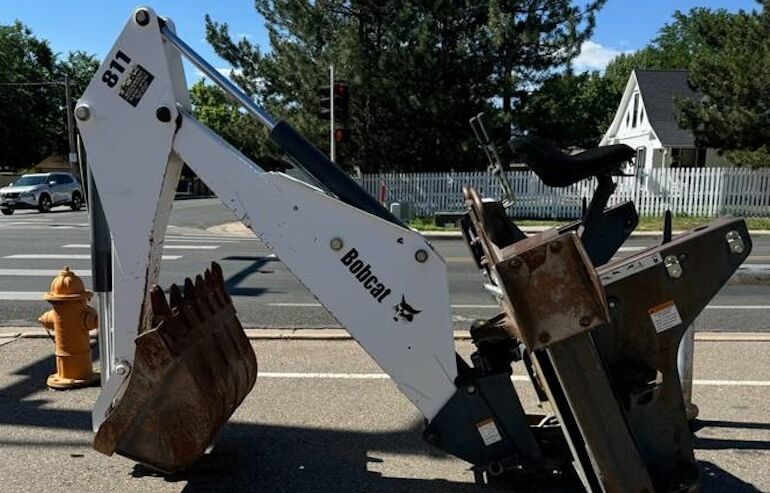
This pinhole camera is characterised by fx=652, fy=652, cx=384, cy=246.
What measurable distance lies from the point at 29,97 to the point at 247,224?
207 feet

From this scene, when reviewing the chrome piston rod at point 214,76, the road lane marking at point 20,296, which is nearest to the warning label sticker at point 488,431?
the chrome piston rod at point 214,76

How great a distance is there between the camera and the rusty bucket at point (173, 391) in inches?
112

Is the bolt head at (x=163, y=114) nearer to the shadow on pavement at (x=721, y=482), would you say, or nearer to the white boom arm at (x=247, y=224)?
the white boom arm at (x=247, y=224)

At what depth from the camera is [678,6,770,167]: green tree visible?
2058 centimetres

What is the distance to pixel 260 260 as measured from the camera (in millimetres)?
12156

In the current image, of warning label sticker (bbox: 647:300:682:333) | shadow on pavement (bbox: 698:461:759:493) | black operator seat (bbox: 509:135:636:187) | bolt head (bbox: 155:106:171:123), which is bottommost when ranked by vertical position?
shadow on pavement (bbox: 698:461:759:493)

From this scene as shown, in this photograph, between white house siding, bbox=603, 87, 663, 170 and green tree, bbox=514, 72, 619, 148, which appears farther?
white house siding, bbox=603, 87, 663, 170

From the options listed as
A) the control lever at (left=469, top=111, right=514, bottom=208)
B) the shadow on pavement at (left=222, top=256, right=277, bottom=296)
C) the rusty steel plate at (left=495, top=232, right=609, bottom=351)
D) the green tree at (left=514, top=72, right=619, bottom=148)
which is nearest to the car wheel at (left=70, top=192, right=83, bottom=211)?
the green tree at (left=514, top=72, right=619, bottom=148)

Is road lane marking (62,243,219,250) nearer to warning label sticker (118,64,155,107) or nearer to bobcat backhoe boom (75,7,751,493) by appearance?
bobcat backhoe boom (75,7,751,493)

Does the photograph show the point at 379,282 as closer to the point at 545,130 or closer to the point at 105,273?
the point at 105,273

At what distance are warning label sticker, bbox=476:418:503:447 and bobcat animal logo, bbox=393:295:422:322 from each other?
0.55 metres

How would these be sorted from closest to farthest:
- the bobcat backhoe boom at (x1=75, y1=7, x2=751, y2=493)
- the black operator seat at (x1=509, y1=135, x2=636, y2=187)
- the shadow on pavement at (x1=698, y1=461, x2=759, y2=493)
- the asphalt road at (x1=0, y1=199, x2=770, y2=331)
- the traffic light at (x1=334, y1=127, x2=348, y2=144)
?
the bobcat backhoe boom at (x1=75, y1=7, x2=751, y2=493) → the black operator seat at (x1=509, y1=135, x2=636, y2=187) → the shadow on pavement at (x1=698, y1=461, x2=759, y2=493) → the asphalt road at (x1=0, y1=199, x2=770, y2=331) → the traffic light at (x1=334, y1=127, x2=348, y2=144)

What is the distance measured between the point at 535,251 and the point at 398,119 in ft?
64.5

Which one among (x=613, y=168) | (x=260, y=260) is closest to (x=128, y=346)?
(x=613, y=168)
